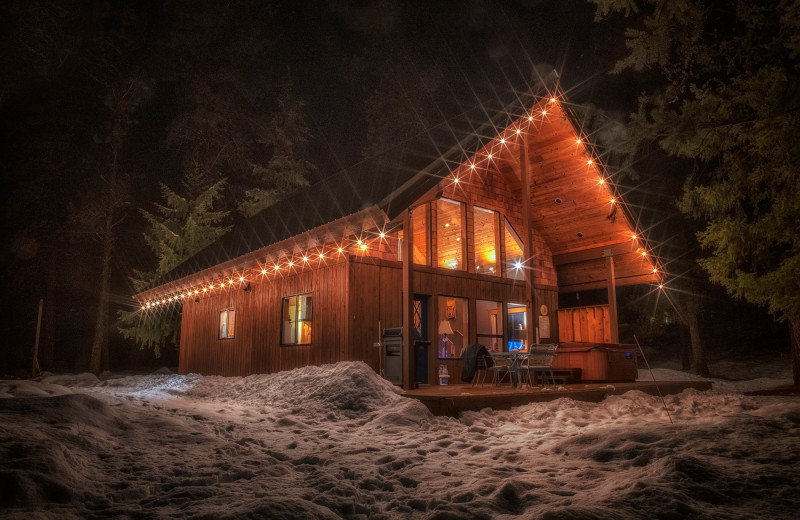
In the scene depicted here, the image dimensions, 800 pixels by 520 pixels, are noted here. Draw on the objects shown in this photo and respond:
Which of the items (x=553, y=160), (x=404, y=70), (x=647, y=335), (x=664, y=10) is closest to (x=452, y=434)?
(x=553, y=160)

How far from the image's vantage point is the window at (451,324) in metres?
13.0

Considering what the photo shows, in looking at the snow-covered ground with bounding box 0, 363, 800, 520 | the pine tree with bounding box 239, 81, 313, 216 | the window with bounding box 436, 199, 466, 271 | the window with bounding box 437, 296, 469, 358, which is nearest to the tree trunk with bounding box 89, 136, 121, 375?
the pine tree with bounding box 239, 81, 313, 216

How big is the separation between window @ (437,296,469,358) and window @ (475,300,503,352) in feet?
1.37

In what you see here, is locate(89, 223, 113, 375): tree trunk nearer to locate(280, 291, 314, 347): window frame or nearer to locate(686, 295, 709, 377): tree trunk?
locate(280, 291, 314, 347): window frame

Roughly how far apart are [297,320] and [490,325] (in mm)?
6018

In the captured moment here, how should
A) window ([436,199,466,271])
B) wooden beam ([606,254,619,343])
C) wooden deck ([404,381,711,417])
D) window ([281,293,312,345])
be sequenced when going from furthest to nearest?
1. wooden beam ([606,254,619,343])
2. window ([436,199,466,271])
3. window ([281,293,312,345])
4. wooden deck ([404,381,711,417])

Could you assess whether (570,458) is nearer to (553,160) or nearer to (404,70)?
(553,160)

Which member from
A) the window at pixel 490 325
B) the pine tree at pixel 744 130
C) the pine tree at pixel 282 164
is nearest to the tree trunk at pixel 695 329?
the pine tree at pixel 744 130

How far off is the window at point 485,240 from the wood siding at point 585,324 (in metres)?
2.87

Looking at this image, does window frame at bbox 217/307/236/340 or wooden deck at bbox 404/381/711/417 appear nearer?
wooden deck at bbox 404/381/711/417

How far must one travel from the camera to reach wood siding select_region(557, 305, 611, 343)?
14.9 metres

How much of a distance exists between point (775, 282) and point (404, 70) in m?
28.2

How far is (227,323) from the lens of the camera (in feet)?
48.3

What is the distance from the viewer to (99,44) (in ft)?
93.0
